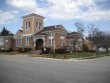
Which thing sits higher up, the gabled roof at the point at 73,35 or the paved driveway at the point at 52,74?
the gabled roof at the point at 73,35

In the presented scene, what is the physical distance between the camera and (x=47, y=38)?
150 ft

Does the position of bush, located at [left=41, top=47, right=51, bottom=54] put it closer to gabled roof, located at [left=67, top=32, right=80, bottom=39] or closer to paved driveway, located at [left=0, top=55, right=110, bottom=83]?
gabled roof, located at [left=67, top=32, right=80, bottom=39]

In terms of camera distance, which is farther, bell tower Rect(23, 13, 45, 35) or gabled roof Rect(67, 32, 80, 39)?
gabled roof Rect(67, 32, 80, 39)

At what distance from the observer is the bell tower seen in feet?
158

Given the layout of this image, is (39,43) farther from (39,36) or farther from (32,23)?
(32,23)

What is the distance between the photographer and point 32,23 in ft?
157

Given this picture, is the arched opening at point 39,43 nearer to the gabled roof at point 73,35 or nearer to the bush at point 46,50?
the bush at point 46,50

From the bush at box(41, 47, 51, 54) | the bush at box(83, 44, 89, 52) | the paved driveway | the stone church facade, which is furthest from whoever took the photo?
the bush at box(83, 44, 89, 52)

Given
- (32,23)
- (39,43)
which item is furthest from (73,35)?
(32,23)

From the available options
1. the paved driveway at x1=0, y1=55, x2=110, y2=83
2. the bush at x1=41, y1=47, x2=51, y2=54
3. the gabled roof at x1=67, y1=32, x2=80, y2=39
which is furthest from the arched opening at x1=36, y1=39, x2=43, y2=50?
the paved driveway at x1=0, y1=55, x2=110, y2=83

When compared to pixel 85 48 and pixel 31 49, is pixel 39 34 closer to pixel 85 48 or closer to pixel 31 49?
pixel 31 49

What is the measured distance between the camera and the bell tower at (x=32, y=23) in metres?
48.2

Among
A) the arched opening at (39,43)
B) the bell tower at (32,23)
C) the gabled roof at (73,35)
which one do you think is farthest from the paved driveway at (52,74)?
the gabled roof at (73,35)

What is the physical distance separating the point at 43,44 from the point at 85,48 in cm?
1476
